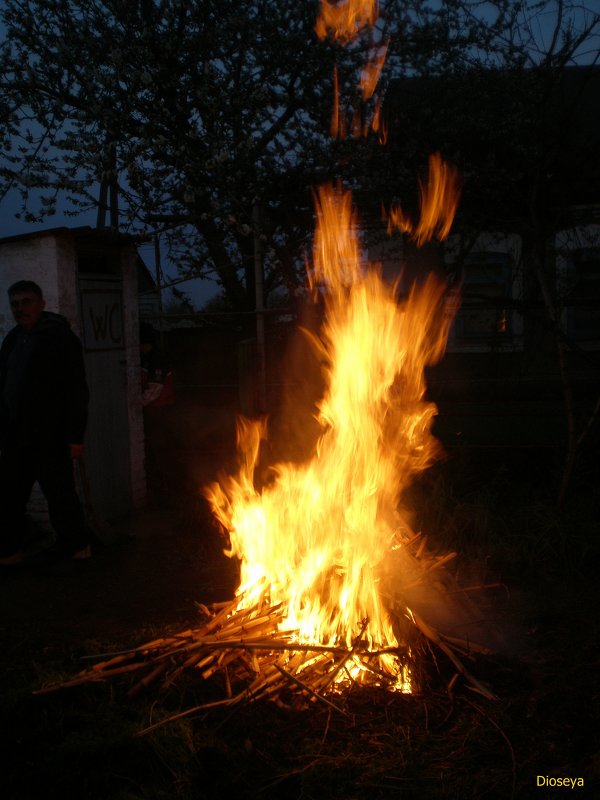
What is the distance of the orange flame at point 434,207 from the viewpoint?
7.45m

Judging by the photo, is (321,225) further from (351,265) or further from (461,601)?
(461,601)

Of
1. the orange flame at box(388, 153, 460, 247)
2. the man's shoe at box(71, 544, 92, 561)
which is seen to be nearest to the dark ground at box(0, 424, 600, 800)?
the man's shoe at box(71, 544, 92, 561)

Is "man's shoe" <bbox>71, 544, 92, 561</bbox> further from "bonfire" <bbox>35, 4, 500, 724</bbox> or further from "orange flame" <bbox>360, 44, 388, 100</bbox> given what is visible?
"orange flame" <bbox>360, 44, 388, 100</bbox>

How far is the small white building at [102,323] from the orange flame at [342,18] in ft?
16.7

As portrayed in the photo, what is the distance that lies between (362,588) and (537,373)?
12.8 feet

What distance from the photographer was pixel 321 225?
865 centimetres

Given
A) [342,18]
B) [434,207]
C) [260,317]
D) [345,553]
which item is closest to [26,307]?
[260,317]

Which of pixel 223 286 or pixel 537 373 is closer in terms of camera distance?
pixel 537 373

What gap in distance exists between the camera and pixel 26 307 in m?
5.69

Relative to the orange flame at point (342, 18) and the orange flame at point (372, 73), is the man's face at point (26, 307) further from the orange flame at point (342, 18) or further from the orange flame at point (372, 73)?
the orange flame at point (372, 73)

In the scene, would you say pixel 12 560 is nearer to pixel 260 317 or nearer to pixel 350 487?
pixel 350 487

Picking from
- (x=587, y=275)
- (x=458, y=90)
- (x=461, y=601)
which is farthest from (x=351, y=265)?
(x=461, y=601)

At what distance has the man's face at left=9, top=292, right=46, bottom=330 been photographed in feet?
18.6

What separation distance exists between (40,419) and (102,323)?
1.60m
